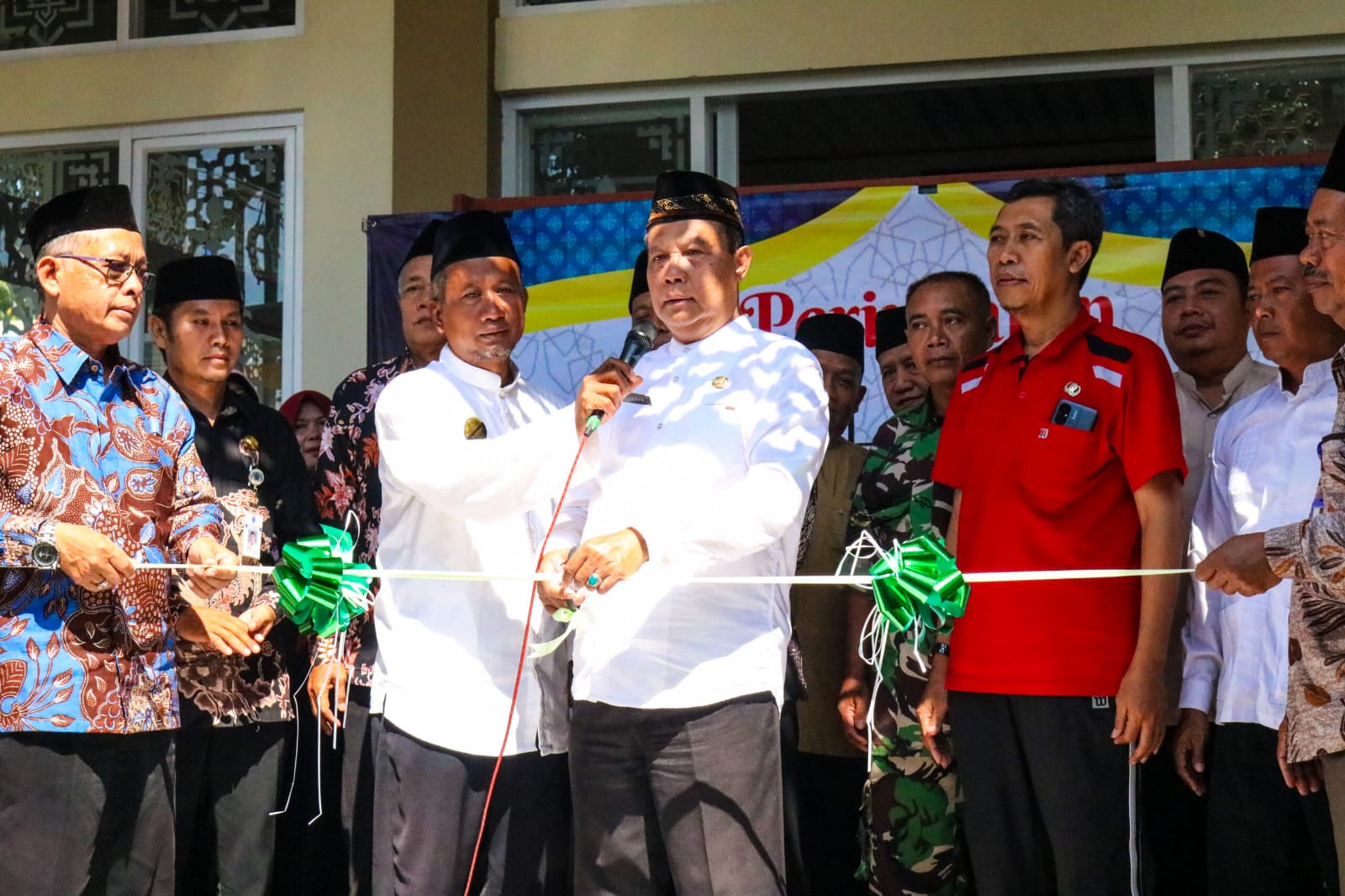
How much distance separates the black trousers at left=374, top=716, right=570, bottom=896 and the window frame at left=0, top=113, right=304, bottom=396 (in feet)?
10.4

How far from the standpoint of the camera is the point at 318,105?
21.7 feet

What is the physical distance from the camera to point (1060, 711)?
138 inches

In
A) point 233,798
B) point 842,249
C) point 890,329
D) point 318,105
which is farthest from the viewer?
point 318,105

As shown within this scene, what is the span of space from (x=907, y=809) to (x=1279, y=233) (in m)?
1.89

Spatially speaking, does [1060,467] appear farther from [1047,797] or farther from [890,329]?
[890,329]

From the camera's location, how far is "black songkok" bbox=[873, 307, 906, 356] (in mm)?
5043

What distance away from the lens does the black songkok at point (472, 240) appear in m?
4.13

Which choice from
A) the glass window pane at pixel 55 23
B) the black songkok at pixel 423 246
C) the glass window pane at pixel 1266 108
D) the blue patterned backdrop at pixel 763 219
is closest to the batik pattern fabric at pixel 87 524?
the black songkok at pixel 423 246

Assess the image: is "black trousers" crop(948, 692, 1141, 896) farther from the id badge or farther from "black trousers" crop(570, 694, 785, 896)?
the id badge

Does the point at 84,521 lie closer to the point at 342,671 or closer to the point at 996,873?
the point at 342,671

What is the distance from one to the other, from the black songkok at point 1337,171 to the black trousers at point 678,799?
1647 mm

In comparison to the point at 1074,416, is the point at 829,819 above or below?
below

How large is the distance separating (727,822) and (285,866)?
2.44 metres

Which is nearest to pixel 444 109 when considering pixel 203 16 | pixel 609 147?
pixel 609 147
